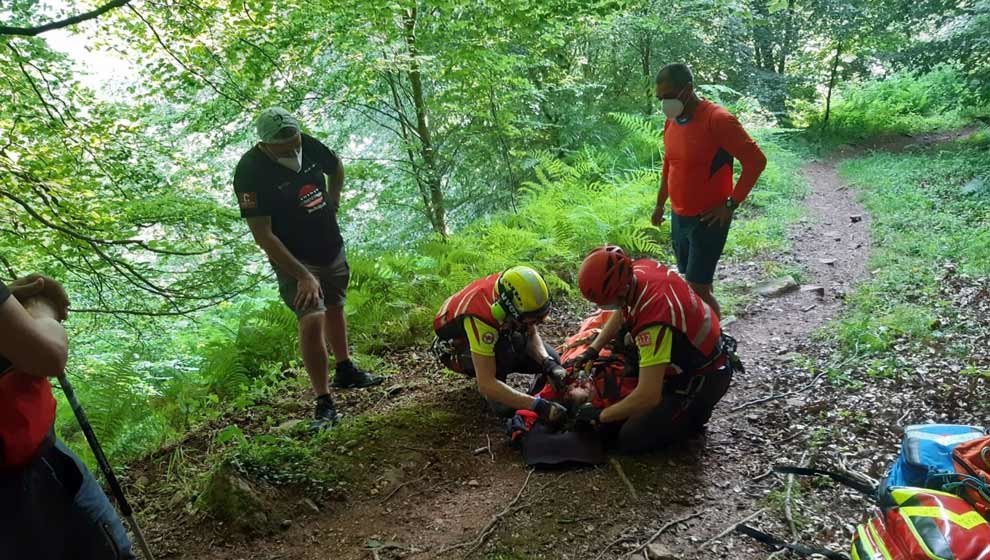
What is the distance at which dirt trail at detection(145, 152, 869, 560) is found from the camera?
2832mm

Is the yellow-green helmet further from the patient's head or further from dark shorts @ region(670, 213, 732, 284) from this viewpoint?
dark shorts @ region(670, 213, 732, 284)

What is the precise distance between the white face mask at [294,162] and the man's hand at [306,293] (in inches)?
31.4

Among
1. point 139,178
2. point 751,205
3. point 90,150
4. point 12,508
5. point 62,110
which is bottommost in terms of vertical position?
point 751,205

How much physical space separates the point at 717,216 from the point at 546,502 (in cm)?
251

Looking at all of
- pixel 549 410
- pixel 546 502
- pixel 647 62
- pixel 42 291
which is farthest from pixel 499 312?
pixel 647 62

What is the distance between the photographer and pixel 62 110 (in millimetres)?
5656

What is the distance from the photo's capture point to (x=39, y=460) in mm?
1835

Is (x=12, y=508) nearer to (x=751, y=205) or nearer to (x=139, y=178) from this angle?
(x=139, y=178)

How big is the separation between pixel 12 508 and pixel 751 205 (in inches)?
424

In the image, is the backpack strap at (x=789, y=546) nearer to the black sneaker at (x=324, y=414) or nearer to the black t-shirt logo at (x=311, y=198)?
the black sneaker at (x=324, y=414)

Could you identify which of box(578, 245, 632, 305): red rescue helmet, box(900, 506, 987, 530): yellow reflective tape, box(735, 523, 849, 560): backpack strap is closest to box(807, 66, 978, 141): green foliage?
box(578, 245, 632, 305): red rescue helmet

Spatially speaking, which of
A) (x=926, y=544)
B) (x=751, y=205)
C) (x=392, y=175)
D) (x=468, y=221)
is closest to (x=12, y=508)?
(x=926, y=544)

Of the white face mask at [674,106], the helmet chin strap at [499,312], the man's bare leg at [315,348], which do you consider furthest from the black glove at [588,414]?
the white face mask at [674,106]

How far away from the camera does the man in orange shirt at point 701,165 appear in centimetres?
413
